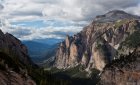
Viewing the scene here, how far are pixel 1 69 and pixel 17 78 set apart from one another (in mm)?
11094

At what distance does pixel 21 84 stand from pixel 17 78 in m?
3.98

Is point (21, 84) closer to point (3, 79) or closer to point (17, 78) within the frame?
→ point (17, 78)

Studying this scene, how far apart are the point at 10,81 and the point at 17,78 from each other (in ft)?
29.9

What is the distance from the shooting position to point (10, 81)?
622 feet

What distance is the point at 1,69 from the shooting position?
192m

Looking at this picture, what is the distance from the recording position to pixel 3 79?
607ft

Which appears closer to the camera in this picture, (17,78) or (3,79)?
(3,79)

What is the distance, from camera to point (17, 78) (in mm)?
198375

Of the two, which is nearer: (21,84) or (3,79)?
(3,79)

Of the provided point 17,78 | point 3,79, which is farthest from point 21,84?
point 3,79

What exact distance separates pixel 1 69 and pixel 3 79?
890 cm

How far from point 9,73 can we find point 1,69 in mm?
5300
